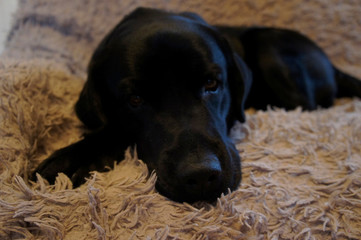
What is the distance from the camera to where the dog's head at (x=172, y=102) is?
104 cm

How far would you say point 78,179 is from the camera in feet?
3.81

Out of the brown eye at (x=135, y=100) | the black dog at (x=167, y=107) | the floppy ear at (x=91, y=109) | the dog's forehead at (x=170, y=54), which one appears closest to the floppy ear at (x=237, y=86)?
the black dog at (x=167, y=107)

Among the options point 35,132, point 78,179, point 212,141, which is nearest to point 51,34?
point 35,132

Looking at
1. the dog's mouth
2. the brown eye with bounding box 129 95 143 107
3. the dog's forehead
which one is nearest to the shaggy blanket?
the dog's mouth

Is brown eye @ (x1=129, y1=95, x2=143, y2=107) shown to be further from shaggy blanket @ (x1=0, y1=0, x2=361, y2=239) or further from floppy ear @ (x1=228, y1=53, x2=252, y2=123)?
floppy ear @ (x1=228, y1=53, x2=252, y2=123)

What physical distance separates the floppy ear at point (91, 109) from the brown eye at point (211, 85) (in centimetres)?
45

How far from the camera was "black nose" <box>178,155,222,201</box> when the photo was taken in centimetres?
98

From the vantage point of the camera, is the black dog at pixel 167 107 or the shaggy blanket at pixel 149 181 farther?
the black dog at pixel 167 107

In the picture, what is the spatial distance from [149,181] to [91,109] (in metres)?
0.50

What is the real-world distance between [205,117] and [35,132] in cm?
67

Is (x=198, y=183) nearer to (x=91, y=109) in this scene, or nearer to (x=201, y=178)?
(x=201, y=178)

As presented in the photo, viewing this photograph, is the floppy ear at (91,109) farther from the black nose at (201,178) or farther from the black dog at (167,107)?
the black nose at (201,178)

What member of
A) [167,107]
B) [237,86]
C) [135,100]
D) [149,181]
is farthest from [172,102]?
[237,86]

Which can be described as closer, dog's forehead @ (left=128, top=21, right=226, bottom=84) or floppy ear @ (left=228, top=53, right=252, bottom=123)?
dog's forehead @ (left=128, top=21, right=226, bottom=84)
